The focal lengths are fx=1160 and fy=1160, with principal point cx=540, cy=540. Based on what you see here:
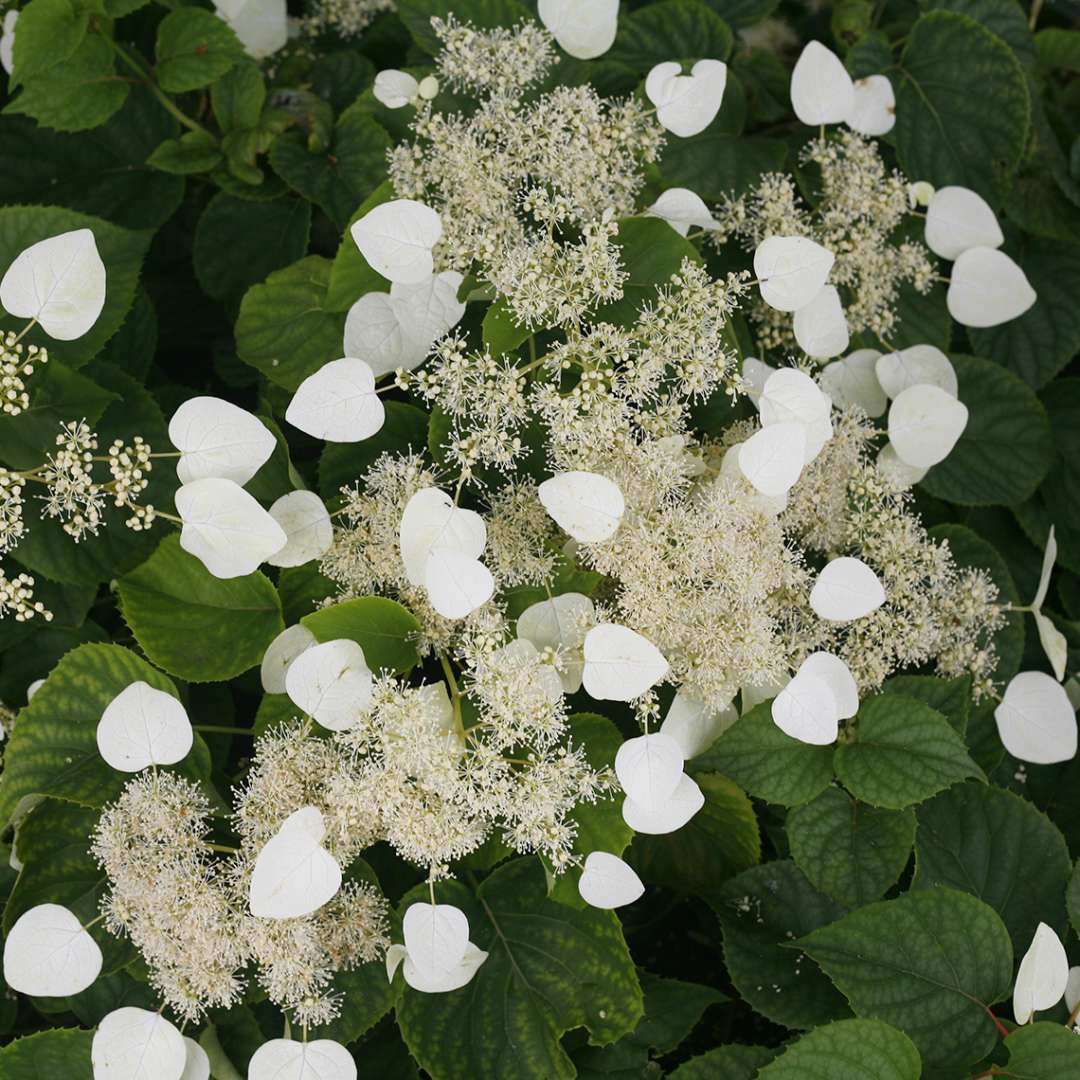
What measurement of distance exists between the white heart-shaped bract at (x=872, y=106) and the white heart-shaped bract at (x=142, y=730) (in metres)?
0.72

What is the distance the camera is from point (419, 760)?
28.2 inches

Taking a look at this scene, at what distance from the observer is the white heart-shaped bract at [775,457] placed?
2.48 ft

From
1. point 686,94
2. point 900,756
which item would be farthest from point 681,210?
point 900,756

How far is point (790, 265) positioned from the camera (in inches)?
32.5

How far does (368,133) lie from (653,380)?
371 mm

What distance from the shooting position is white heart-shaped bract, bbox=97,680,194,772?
2.52 feet

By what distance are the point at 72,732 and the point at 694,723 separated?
1.43ft

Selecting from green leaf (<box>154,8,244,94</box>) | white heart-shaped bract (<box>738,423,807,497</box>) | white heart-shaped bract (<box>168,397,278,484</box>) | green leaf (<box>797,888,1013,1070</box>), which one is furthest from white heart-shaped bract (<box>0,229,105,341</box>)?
green leaf (<box>797,888,1013,1070</box>)

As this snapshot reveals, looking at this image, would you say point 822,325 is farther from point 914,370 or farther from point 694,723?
point 694,723

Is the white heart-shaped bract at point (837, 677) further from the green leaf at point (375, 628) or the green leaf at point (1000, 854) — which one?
the green leaf at point (375, 628)

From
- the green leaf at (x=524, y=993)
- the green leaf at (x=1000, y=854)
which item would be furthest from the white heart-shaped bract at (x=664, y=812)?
the green leaf at (x=1000, y=854)

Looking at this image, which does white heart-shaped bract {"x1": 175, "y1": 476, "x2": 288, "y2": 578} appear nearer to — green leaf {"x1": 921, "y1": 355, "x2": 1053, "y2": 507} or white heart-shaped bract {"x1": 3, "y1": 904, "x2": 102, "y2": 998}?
white heart-shaped bract {"x1": 3, "y1": 904, "x2": 102, "y2": 998}

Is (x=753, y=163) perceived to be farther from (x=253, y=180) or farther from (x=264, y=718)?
(x=264, y=718)

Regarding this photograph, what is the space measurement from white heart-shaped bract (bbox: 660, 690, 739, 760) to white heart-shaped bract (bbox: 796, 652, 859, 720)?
0.22ft
